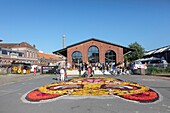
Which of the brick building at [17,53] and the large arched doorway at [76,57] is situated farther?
the brick building at [17,53]

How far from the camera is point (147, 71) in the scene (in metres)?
36.2

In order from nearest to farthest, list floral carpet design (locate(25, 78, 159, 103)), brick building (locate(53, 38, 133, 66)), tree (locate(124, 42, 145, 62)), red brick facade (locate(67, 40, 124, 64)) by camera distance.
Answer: floral carpet design (locate(25, 78, 159, 103)) < red brick facade (locate(67, 40, 124, 64)) < brick building (locate(53, 38, 133, 66)) < tree (locate(124, 42, 145, 62))

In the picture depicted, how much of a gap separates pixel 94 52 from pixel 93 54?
539 millimetres

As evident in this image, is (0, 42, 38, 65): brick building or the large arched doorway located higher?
(0, 42, 38, 65): brick building

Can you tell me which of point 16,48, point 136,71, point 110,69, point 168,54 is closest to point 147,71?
point 136,71

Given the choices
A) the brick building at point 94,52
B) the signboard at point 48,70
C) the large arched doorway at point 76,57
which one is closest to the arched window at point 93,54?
the brick building at point 94,52

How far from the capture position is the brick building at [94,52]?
48.4 m

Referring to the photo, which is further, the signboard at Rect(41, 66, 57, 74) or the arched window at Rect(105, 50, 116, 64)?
the arched window at Rect(105, 50, 116, 64)

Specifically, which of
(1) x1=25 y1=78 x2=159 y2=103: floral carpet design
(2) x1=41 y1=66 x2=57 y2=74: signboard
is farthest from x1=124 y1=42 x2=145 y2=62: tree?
(1) x1=25 y1=78 x2=159 y2=103: floral carpet design

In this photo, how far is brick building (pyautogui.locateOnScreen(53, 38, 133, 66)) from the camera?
48375 mm

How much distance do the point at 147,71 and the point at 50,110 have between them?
30233 millimetres

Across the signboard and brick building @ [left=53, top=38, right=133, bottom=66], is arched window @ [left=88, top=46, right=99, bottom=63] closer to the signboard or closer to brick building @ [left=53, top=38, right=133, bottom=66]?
brick building @ [left=53, top=38, right=133, bottom=66]

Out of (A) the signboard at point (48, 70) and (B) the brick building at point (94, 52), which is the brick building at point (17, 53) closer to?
(A) the signboard at point (48, 70)

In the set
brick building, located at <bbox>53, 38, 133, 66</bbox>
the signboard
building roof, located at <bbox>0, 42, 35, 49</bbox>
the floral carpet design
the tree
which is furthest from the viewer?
building roof, located at <bbox>0, 42, 35, 49</bbox>
